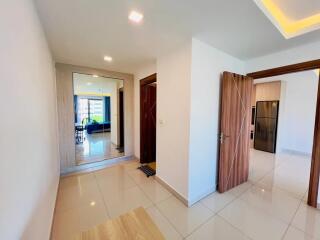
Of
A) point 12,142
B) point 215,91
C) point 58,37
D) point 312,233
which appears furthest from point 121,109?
point 312,233

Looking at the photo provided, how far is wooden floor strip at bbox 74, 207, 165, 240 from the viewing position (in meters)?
0.90

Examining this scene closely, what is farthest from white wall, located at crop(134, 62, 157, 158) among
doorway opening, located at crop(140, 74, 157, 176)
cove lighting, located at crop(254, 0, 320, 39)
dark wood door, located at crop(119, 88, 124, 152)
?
cove lighting, located at crop(254, 0, 320, 39)

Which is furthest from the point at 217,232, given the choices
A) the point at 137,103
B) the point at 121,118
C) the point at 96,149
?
the point at 96,149

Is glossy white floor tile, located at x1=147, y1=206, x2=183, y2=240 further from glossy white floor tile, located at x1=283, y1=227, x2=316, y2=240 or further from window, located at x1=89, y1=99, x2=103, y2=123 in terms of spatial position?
window, located at x1=89, y1=99, x2=103, y2=123

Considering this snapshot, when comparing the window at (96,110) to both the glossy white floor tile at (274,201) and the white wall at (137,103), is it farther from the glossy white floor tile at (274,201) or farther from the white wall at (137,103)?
the glossy white floor tile at (274,201)

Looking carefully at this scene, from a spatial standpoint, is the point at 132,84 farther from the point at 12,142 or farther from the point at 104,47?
the point at 12,142

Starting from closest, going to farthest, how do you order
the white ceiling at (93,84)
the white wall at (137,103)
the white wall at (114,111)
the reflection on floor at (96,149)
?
the white ceiling at (93,84)
the white wall at (137,103)
the reflection on floor at (96,149)
the white wall at (114,111)

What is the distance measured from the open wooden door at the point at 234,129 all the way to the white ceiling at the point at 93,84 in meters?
2.77

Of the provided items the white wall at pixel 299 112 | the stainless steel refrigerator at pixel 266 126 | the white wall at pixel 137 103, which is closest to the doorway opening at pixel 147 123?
the white wall at pixel 137 103

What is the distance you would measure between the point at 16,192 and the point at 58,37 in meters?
A: 2.01

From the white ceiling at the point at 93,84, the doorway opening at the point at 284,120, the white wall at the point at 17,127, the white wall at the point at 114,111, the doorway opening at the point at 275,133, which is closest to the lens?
the white wall at the point at 17,127

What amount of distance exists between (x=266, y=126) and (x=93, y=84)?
5.37m

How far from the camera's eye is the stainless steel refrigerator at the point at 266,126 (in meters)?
4.41

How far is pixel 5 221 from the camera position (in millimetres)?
663
